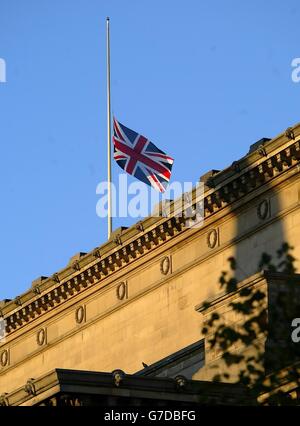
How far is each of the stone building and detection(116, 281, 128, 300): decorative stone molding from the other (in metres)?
0.04

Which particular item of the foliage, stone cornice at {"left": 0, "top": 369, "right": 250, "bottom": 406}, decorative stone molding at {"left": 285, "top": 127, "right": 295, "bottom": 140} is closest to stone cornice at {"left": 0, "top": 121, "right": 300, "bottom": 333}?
decorative stone molding at {"left": 285, "top": 127, "right": 295, "bottom": 140}

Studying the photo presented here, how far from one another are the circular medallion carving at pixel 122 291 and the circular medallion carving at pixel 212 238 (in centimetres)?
683

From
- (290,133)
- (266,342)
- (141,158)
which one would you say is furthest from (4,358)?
(266,342)

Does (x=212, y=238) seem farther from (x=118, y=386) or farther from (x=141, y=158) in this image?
(x=118, y=386)

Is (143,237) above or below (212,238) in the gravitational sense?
above

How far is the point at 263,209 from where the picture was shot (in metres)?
73.2

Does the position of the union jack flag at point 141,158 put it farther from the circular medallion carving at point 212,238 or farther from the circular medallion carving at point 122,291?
the circular medallion carving at point 122,291

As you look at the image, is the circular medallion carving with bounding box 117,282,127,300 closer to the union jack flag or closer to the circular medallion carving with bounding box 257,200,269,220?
the union jack flag

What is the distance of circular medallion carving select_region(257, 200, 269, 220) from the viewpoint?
239 ft

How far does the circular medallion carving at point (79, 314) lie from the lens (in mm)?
85438

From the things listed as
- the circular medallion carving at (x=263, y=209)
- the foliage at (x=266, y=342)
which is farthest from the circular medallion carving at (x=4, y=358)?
the foliage at (x=266, y=342)

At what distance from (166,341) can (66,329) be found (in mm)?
9422

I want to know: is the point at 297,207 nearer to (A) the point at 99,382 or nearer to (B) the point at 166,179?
(B) the point at 166,179
